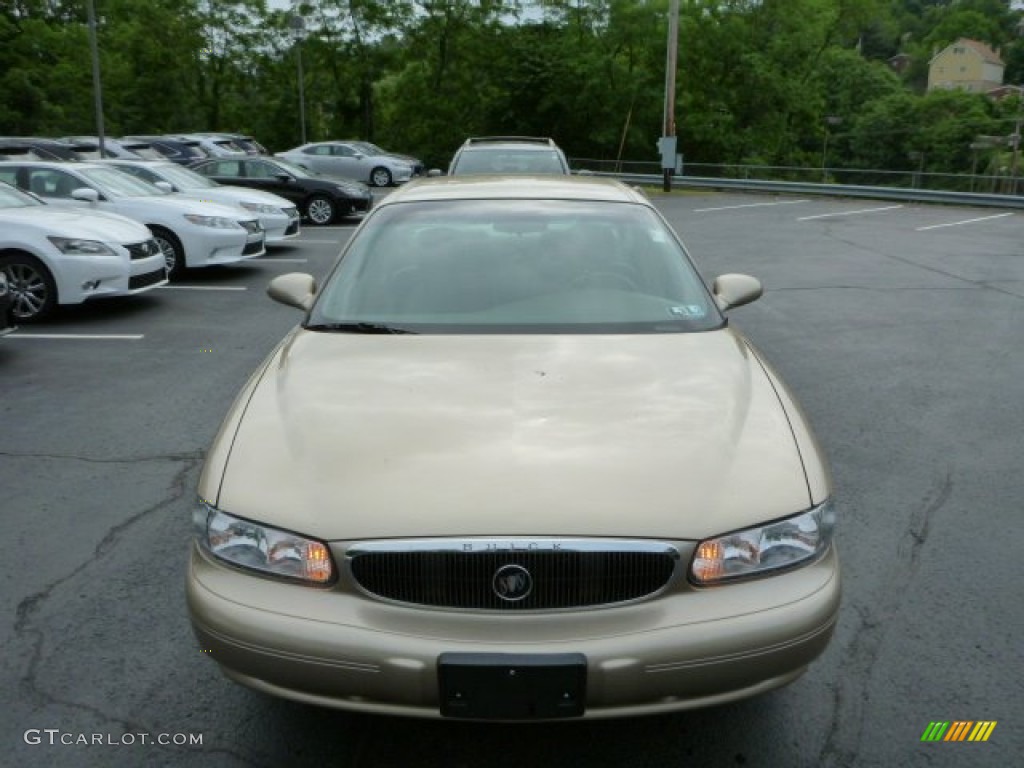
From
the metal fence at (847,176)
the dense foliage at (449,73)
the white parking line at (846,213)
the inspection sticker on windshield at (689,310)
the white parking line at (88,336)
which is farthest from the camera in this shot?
the dense foliage at (449,73)

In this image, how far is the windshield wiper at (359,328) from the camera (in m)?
3.71

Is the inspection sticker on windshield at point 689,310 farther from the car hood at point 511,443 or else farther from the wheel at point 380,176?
the wheel at point 380,176

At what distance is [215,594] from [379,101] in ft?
159

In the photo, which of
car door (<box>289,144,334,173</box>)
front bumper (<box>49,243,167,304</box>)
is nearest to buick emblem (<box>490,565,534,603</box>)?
front bumper (<box>49,243,167,304</box>)

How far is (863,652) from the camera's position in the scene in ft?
11.1

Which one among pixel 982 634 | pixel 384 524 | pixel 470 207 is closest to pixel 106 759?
pixel 384 524

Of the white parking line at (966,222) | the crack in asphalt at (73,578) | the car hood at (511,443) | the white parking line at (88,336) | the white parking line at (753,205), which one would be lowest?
the white parking line at (753,205)

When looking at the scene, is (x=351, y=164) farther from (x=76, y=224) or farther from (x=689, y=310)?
(x=689, y=310)

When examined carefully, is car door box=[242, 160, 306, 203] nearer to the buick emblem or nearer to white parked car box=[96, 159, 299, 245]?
white parked car box=[96, 159, 299, 245]

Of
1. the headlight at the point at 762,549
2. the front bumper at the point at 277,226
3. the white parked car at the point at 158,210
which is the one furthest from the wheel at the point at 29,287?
the headlight at the point at 762,549

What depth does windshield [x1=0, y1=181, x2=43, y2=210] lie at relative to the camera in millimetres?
9586

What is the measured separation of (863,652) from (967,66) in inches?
5775

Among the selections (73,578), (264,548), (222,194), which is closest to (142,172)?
(222,194)

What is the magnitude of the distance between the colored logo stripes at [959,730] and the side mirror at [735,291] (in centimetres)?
191
